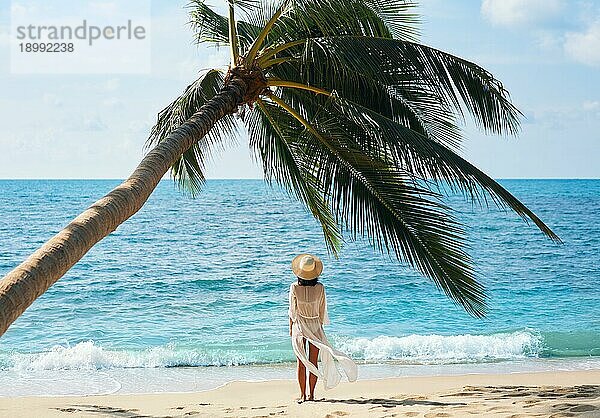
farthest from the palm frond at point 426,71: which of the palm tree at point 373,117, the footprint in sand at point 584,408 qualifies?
the footprint in sand at point 584,408

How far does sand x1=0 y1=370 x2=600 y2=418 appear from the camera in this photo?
23.3ft

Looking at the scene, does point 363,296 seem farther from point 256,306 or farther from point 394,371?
point 394,371

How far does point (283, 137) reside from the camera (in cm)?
878

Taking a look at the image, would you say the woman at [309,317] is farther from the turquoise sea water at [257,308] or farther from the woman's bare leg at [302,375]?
the turquoise sea water at [257,308]

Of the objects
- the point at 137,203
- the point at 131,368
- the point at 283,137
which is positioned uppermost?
the point at 283,137

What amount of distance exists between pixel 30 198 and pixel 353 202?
150ft

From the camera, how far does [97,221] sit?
473cm

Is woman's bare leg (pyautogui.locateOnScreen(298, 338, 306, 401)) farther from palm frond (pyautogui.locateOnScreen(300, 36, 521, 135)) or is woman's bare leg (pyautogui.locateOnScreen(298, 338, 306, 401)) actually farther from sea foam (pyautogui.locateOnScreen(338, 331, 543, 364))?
sea foam (pyautogui.locateOnScreen(338, 331, 543, 364))

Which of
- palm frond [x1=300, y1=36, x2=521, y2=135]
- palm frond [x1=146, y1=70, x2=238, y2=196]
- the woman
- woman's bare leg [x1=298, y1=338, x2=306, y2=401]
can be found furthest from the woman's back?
palm frond [x1=146, y1=70, x2=238, y2=196]

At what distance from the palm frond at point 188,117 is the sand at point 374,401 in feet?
8.57

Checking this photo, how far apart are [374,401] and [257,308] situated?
10.5m

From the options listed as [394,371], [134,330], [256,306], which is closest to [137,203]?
[394,371]

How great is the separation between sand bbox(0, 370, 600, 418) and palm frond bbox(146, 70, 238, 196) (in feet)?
8.57

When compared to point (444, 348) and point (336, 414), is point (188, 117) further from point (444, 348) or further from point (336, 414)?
point (444, 348)
